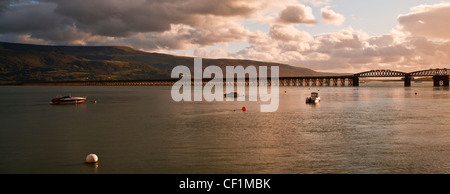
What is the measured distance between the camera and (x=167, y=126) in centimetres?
4406

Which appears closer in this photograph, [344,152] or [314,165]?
[314,165]

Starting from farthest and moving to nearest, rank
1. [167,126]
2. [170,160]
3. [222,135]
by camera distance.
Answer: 1. [167,126]
2. [222,135]
3. [170,160]

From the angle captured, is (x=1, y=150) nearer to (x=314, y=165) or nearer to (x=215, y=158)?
(x=215, y=158)

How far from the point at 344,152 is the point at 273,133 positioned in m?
10.8
